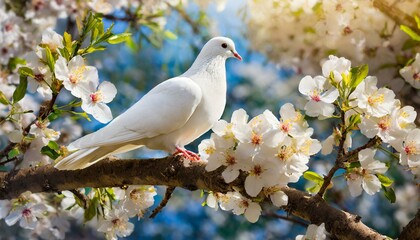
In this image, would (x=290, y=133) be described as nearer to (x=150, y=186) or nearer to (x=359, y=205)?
(x=150, y=186)

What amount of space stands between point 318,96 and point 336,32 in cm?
64

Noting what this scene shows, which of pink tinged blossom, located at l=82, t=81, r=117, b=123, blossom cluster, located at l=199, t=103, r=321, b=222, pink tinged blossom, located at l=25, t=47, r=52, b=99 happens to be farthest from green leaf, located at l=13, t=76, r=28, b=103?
blossom cluster, located at l=199, t=103, r=321, b=222

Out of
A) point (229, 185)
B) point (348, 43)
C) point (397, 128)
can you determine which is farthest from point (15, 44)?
point (397, 128)

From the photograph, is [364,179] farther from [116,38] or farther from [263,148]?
[116,38]

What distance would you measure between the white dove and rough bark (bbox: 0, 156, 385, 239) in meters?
0.03

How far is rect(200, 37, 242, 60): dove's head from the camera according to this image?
1128 mm

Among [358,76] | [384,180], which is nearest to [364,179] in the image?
[384,180]

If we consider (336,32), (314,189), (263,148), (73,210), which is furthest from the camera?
(336,32)

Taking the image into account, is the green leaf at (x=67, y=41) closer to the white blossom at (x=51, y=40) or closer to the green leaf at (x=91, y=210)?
the white blossom at (x=51, y=40)

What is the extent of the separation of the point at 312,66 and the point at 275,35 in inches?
5.7

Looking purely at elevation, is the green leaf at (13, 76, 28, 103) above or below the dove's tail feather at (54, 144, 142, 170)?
above

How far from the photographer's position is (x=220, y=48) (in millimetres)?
1140

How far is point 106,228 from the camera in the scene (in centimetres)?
113

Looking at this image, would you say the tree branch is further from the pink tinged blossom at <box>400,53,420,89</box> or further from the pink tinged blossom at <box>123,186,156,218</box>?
the pink tinged blossom at <box>123,186,156,218</box>
